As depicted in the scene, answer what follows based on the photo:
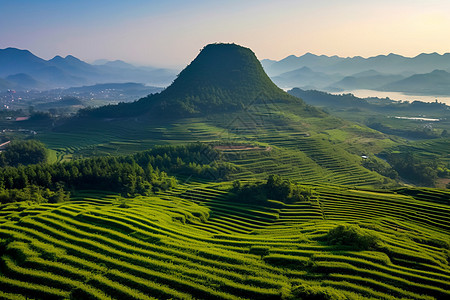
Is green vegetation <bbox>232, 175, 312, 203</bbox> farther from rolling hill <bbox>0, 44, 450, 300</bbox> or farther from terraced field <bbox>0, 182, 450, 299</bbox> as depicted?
terraced field <bbox>0, 182, 450, 299</bbox>

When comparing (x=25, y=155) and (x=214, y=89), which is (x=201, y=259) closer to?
(x=25, y=155)

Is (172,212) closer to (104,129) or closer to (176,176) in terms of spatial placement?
(176,176)

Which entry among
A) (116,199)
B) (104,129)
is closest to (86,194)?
A: (116,199)

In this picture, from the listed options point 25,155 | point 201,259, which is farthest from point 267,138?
point 25,155

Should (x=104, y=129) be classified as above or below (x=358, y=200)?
above

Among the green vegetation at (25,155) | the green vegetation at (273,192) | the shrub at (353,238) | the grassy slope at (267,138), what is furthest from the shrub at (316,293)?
the green vegetation at (25,155)

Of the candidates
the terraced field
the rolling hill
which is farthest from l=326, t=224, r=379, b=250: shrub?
the terraced field

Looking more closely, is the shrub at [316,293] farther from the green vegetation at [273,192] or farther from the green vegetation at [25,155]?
the green vegetation at [25,155]
